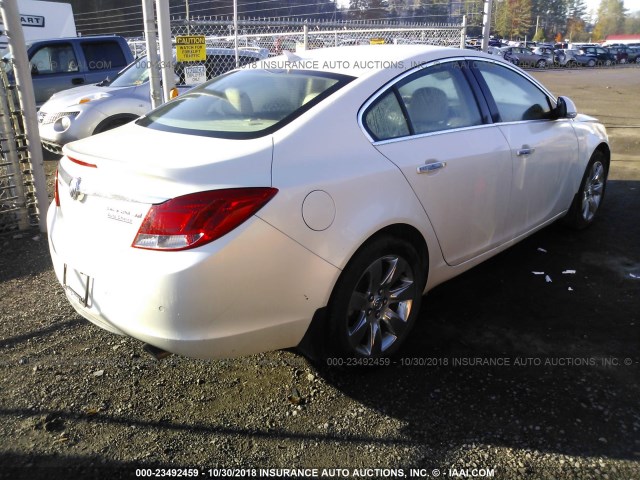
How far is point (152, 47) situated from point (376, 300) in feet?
13.5

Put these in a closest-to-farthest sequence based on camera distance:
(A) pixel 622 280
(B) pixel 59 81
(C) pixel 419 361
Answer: (C) pixel 419 361, (A) pixel 622 280, (B) pixel 59 81

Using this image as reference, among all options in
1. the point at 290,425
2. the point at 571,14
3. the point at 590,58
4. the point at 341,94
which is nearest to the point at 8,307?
the point at 290,425

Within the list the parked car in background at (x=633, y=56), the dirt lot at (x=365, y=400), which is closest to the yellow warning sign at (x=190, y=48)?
the dirt lot at (x=365, y=400)

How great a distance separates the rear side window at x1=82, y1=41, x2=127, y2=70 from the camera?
35.2ft

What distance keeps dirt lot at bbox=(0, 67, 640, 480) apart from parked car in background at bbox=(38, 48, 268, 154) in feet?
14.1

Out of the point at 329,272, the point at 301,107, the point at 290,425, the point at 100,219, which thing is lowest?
the point at 290,425

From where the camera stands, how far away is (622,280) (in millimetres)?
4215

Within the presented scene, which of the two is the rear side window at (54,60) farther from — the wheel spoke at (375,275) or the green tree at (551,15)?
the green tree at (551,15)

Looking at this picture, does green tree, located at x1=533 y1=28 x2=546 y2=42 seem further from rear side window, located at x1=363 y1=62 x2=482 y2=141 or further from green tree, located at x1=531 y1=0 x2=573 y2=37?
rear side window, located at x1=363 y1=62 x2=482 y2=141

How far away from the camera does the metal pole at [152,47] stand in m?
5.52

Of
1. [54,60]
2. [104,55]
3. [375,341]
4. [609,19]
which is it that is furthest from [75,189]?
[609,19]

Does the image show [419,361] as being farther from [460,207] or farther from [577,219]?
[577,219]

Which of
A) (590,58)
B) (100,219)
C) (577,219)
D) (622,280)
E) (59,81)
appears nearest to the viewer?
(100,219)

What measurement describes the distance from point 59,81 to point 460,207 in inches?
380
